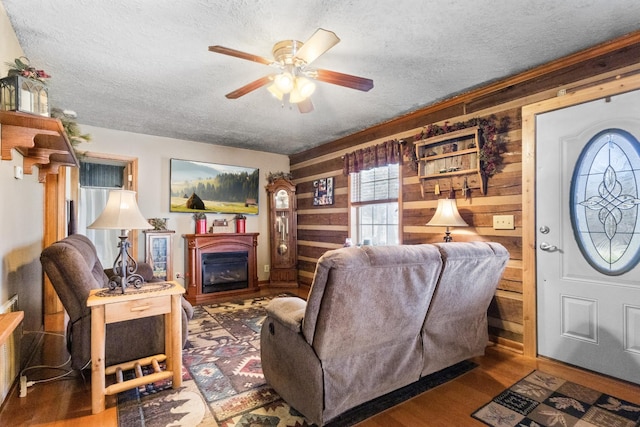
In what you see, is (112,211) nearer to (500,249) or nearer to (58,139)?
(58,139)

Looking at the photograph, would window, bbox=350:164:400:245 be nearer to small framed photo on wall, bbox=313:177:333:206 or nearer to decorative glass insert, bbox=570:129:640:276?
small framed photo on wall, bbox=313:177:333:206

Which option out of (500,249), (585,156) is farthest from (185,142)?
(585,156)

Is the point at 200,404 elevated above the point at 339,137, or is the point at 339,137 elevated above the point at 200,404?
the point at 339,137

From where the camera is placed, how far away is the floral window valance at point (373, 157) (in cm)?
398

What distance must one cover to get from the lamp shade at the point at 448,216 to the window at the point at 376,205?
89 centimetres

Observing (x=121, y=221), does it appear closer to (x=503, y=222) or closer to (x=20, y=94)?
(x=20, y=94)

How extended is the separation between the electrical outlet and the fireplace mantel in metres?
3.65

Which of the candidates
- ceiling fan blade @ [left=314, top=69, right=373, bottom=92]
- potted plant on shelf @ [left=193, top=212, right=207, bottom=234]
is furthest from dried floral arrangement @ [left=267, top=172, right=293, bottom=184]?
ceiling fan blade @ [left=314, top=69, right=373, bottom=92]

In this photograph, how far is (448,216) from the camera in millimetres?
3100

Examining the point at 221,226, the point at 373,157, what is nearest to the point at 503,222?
the point at 373,157

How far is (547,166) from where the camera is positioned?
8.75ft

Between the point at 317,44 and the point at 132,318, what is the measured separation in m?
2.13

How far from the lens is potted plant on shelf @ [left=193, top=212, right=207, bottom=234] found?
5027mm

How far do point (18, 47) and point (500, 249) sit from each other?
382 centimetres
